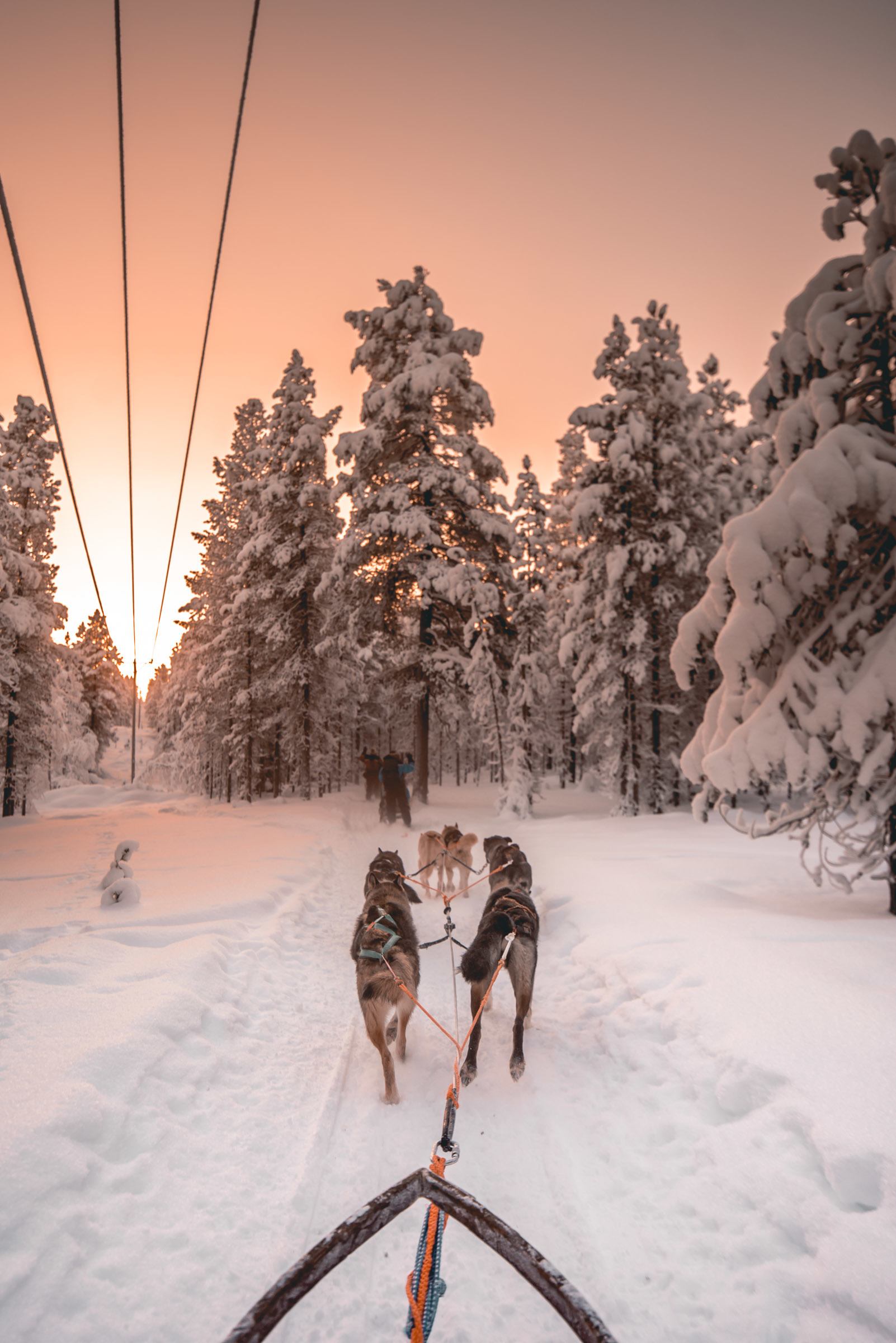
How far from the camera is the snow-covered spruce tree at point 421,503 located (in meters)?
16.4

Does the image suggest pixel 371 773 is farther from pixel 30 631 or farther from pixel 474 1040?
pixel 474 1040

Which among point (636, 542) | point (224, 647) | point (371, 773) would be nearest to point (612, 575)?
point (636, 542)

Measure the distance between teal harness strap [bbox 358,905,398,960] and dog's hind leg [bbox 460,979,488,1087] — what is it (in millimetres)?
677

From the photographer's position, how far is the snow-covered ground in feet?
8.18


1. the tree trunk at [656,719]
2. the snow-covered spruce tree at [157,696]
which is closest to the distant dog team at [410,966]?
the tree trunk at [656,719]

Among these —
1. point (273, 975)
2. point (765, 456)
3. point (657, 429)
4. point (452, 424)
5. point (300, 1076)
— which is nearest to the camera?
point (300, 1076)

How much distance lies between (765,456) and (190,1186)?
9447 millimetres

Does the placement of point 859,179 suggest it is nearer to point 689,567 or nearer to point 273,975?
point 689,567

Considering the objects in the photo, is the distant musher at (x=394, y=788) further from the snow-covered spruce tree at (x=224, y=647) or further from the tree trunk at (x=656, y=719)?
the snow-covered spruce tree at (x=224, y=647)

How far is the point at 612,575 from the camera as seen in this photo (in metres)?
15.6

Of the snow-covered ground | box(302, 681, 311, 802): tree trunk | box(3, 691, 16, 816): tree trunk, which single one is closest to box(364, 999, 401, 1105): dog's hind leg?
the snow-covered ground

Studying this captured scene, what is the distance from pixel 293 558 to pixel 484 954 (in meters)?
19.4

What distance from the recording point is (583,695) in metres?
17.0

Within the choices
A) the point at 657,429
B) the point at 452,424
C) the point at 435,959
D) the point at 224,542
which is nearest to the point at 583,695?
the point at 657,429
